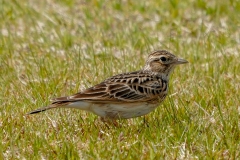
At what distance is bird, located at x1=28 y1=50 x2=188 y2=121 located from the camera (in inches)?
361

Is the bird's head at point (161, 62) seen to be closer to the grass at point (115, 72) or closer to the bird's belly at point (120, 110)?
the grass at point (115, 72)

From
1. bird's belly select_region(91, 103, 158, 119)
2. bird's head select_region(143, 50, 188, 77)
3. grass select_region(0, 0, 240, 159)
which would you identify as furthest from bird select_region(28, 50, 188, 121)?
bird's head select_region(143, 50, 188, 77)

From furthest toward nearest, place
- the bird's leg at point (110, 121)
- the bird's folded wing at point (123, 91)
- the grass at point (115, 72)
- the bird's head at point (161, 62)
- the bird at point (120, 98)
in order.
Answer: the bird's head at point (161, 62)
the bird's leg at point (110, 121)
the bird's folded wing at point (123, 91)
the bird at point (120, 98)
the grass at point (115, 72)

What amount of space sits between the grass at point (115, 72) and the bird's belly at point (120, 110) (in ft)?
0.59

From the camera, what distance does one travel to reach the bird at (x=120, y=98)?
9.16 metres

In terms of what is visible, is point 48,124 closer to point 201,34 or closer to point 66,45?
point 66,45

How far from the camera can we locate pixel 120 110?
9375mm

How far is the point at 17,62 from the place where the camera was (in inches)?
505

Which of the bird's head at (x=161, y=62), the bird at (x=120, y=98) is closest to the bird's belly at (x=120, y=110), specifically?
the bird at (x=120, y=98)

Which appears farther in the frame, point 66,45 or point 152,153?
point 66,45

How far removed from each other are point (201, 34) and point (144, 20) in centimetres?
172

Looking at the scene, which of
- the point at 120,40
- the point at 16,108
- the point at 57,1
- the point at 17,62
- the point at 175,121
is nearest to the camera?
the point at 175,121

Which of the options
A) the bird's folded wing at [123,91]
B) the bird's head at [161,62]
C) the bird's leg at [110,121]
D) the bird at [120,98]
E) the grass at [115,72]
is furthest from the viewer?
Result: the bird's head at [161,62]

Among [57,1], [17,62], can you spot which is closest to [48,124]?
[17,62]
